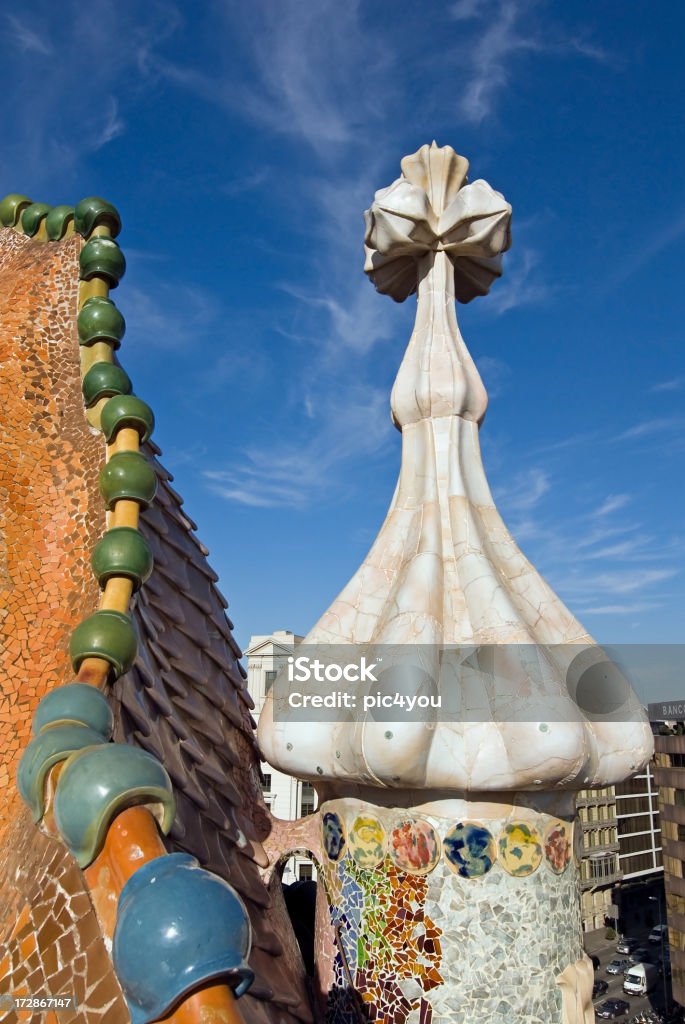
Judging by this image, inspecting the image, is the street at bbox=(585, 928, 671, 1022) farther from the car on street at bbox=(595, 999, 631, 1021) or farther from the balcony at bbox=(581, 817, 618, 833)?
the balcony at bbox=(581, 817, 618, 833)

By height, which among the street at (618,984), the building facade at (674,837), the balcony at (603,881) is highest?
the building facade at (674,837)

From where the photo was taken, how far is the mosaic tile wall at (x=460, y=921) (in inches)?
149

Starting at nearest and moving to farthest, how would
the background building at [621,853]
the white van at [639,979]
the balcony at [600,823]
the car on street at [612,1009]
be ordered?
the car on street at [612,1009], the white van at [639,979], the balcony at [600,823], the background building at [621,853]

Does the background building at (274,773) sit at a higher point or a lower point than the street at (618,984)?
higher

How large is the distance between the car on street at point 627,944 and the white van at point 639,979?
9.67ft

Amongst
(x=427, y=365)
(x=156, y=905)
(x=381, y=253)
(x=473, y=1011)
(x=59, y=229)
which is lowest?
(x=473, y=1011)

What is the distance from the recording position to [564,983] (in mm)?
3893

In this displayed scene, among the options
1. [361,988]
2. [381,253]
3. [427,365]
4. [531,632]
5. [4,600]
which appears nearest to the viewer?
[4,600]

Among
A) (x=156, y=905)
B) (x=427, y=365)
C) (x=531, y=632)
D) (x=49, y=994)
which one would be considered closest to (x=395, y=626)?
(x=531, y=632)

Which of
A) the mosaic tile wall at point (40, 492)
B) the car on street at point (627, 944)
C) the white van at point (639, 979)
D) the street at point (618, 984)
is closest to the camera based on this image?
the mosaic tile wall at point (40, 492)

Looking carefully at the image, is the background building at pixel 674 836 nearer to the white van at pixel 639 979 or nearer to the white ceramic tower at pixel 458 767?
the white van at pixel 639 979

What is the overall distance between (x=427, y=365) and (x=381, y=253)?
2.90ft

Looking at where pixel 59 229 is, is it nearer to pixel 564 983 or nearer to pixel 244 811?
pixel 244 811

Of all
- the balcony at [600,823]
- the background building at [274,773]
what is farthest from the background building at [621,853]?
the background building at [274,773]
